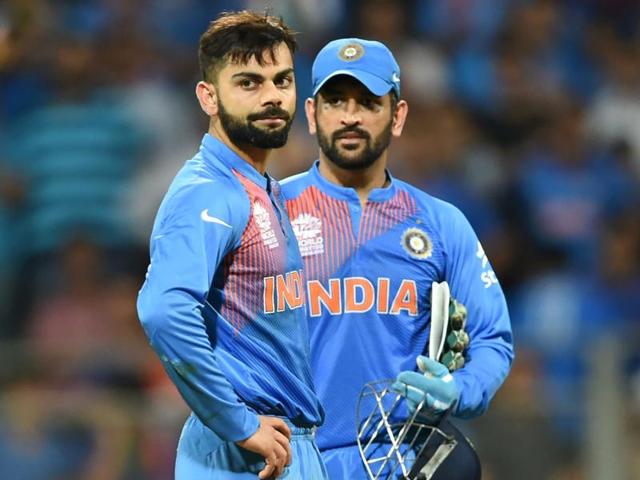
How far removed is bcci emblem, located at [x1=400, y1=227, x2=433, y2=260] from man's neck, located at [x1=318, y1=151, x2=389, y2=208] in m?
0.19

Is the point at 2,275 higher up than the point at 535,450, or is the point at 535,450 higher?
the point at 2,275

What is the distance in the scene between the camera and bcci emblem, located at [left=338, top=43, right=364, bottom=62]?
14.8 ft

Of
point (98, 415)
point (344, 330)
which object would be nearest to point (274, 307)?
point (344, 330)

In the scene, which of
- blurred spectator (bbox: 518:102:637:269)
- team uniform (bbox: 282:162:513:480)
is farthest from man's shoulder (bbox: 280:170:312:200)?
blurred spectator (bbox: 518:102:637:269)

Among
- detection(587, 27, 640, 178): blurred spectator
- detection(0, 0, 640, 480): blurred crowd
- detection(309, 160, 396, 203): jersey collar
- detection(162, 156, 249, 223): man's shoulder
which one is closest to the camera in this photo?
detection(162, 156, 249, 223): man's shoulder

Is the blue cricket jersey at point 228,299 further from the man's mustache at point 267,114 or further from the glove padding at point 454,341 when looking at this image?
the glove padding at point 454,341

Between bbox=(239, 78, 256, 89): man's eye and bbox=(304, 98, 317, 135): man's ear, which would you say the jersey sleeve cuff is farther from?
bbox=(304, 98, 317, 135): man's ear

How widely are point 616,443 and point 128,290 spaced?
2778 mm

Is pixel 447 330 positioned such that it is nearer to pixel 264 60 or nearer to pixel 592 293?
pixel 264 60

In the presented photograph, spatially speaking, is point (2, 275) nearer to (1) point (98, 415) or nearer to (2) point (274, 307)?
(1) point (98, 415)

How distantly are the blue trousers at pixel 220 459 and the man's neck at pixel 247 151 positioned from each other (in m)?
0.72

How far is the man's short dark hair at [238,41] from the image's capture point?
3.86 meters

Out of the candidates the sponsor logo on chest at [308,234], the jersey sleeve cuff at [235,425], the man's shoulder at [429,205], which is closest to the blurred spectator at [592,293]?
the man's shoulder at [429,205]

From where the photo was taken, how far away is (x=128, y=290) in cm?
788
